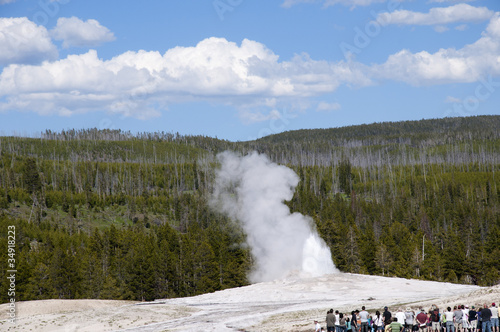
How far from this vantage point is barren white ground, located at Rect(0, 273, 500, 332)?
4216 cm

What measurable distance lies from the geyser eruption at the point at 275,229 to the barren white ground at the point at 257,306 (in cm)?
449

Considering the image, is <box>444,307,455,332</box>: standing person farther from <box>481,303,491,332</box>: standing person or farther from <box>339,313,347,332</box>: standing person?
<box>339,313,347,332</box>: standing person

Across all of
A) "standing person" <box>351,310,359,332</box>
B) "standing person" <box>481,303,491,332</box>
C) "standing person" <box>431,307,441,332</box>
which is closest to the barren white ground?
"standing person" <box>351,310,359,332</box>

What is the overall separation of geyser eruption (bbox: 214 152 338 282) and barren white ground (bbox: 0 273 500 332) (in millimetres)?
4488

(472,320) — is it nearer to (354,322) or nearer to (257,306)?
(354,322)

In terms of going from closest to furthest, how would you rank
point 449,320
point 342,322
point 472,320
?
point 449,320
point 342,322
point 472,320

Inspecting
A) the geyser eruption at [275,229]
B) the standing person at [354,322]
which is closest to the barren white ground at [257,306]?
the geyser eruption at [275,229]

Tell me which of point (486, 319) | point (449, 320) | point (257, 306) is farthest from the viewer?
point (257, 306)

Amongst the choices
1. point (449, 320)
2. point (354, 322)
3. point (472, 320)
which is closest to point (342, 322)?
point (354, 322)

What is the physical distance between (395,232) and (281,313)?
59769 mm

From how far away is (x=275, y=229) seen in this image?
6625cm

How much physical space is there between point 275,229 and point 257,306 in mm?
17316

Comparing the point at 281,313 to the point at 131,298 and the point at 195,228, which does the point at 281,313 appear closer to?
the point at 131,298

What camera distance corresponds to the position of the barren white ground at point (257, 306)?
138 feet
